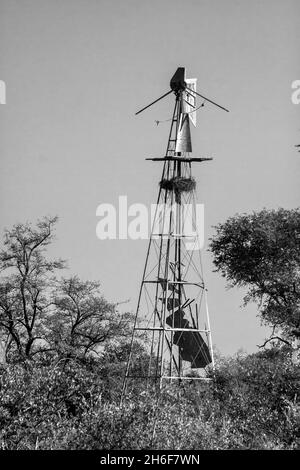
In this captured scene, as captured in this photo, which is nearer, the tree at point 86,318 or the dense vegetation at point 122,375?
the dense vegetation at point 122,375

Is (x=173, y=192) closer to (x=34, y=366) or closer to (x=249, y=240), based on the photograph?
(x=249, y=240)

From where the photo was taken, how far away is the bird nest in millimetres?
45625

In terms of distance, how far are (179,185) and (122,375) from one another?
47.0ft

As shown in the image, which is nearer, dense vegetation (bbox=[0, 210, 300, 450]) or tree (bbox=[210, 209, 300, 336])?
dense vegetation (bbox=[0, 210, 300, 450])

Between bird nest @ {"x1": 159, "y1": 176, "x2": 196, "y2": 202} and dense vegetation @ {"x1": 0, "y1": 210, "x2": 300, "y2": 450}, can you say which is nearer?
dense vegetation @ {"x1": 0, "y1": 210, "x2": 300, "y2": 450}

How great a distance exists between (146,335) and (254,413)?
15.2 m

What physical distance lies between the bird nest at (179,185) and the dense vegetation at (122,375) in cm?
776

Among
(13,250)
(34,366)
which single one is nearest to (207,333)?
(34,366)

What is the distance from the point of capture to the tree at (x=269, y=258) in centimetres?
5141

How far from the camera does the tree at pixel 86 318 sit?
55125 millimetres

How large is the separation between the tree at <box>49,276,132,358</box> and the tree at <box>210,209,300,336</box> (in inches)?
296

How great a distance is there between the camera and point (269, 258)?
2069 inches

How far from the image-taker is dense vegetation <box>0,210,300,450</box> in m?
36.7

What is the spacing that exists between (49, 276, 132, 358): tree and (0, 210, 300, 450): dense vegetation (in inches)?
2.5
